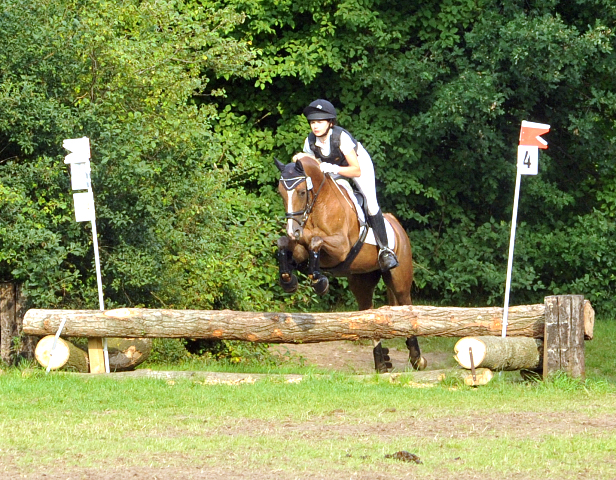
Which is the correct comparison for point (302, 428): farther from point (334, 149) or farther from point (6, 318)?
point (6, 318)

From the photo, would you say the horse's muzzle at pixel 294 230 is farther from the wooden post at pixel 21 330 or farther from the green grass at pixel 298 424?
the wooden post at pixel 21 330

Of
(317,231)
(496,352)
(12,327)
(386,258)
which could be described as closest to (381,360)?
(386,258)

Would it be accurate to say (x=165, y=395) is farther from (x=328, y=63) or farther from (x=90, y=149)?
(x=328, y=63)

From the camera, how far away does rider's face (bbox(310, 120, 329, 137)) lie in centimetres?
1077

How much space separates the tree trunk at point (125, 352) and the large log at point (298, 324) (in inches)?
22.5

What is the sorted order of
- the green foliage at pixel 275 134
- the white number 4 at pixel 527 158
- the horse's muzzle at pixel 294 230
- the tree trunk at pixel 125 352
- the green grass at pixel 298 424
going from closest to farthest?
the green grass at pixel 298 424
the horse's muzzle at pixel 294 230
the white number 4 at pixel 527 158
the tree trunk at pixel 125 352
the green foliage at pixel 275 134

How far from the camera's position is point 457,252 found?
19297mm

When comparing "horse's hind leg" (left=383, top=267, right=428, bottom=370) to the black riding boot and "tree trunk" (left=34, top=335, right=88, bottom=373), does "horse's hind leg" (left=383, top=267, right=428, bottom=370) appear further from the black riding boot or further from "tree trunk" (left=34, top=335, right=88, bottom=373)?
"tree trunk" (left=34, top=335, right=88, bottom=373)

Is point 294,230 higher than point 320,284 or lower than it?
higher

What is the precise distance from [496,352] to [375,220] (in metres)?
2.09

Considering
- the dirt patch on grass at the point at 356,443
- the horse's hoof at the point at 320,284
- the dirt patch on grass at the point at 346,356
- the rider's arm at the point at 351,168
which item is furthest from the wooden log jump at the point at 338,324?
the dirt patch on grass at the point at 346,356

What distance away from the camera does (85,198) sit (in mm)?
11227

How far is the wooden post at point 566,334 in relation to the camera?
33.9ft

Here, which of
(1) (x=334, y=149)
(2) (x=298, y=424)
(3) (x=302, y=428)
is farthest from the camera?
(1) (x=334, y=149)
